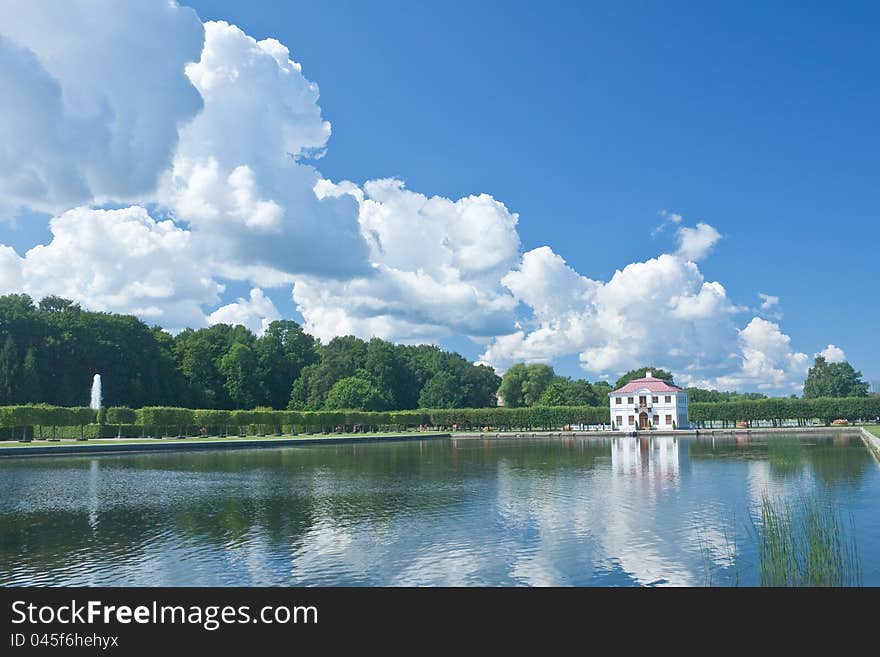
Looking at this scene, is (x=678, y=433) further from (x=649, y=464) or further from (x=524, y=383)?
(x=649, y=464)

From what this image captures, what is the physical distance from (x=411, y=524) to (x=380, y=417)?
234ft

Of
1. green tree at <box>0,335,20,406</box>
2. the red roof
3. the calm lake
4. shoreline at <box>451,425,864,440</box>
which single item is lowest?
shoreline at <box>451,425,864,440</box>

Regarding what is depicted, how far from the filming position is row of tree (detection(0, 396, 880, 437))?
59.1 m

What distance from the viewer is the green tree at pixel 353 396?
94.7 meters

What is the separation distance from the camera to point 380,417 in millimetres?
89062

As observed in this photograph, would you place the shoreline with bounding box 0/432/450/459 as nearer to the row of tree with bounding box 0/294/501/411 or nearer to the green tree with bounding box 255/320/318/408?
the row of tree with bounding box 0/294/501/411

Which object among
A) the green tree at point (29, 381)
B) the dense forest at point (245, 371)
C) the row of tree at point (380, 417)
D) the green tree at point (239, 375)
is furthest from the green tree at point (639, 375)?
the green tree at point (29, 381)

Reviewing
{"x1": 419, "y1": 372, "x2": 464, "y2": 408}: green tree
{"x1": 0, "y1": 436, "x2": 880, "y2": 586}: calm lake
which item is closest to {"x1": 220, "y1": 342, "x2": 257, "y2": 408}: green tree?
{"x1": 419, "y1": 372, "x2": 464, "y2": 408}: green tree

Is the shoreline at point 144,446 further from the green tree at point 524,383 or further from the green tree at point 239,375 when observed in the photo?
the green tree at point 524,383

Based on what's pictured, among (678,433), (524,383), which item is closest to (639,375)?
(524,383)

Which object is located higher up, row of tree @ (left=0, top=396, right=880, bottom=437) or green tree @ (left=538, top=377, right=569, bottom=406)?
green tree @ (left=538, top=377, right=569, bottom=406)

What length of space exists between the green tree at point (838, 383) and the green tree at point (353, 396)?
68690mm

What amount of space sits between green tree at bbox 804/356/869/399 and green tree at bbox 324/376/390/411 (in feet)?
225
